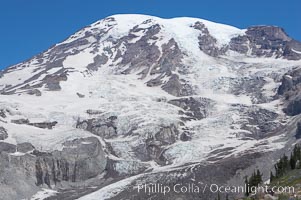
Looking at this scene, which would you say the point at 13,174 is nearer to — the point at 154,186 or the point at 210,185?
the point at 154,186

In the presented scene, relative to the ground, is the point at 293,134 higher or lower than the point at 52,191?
higher

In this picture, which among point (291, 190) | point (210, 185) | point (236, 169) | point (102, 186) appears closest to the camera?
point (291, 190)

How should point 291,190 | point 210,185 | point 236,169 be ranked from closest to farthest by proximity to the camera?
point 291,190 → point 210,185 → point 236,169

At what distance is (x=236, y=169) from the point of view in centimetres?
17712

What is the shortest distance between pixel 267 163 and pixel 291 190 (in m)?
113

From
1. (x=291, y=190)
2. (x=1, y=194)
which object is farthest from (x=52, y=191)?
(x=291, y=190)

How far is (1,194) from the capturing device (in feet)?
602

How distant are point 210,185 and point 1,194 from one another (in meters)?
60.7

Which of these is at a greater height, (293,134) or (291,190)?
(293,134)

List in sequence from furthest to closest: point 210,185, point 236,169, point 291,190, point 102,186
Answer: point 102,186 → point 236,169 → point 210,185 → point 291,190

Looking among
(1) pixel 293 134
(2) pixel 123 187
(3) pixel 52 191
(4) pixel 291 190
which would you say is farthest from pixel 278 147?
(4) pixel 291 190

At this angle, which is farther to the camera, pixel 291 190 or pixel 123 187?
pixel 123 187

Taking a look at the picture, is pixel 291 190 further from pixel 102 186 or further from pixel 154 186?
pixel 102 186

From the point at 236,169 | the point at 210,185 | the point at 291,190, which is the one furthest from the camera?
the point at 236,169
